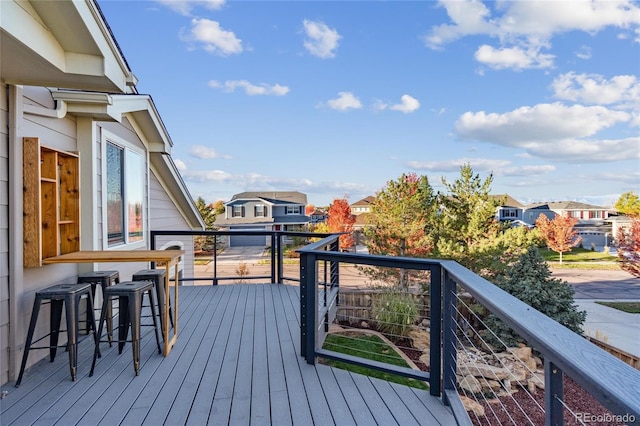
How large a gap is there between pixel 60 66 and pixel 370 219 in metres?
13.6

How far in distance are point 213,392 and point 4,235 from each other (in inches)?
73.7

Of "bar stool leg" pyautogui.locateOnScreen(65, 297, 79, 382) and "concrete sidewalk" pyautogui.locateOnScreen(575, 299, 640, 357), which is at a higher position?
"bar stool leg" pyautogui.locateOnScreen(65, 297, 79, 382)

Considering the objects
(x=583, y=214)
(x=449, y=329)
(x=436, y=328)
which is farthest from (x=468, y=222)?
(x=583, y=214)

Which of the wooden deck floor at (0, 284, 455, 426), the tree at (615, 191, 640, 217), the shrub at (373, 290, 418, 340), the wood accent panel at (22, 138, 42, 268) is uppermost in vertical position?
the tree at (615, 191, 640, 217)

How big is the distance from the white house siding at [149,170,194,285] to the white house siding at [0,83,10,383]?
3752mm

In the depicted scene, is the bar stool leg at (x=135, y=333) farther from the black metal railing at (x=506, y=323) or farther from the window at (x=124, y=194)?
the window at (x=124, y=194)

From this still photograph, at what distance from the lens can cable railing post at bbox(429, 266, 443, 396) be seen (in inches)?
89.4

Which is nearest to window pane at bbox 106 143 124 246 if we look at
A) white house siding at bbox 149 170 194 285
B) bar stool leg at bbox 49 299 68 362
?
bar stool leg at bbox 49 299 68 362

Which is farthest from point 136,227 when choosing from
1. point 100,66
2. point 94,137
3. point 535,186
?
point 535,186

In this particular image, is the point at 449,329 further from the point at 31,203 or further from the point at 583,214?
the point at 583,214

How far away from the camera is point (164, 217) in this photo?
7.12 m

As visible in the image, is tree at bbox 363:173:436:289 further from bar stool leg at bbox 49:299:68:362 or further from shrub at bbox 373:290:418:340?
bar stool leg at bbox 49:299:68:362

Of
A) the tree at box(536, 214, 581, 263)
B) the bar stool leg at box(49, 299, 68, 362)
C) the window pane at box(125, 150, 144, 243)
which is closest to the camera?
the bar stool leg at box(49, 299, 68, 362)

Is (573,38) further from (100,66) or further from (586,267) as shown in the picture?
(100,66)
